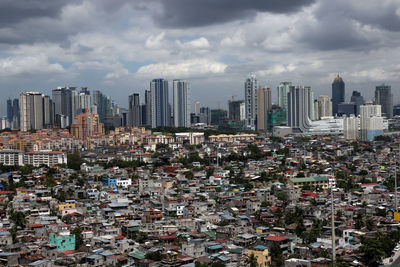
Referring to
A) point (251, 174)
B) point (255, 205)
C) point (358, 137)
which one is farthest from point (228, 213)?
point (358, 137)

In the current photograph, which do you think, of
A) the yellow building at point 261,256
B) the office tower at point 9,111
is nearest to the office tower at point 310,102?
the office tower at point 9,111

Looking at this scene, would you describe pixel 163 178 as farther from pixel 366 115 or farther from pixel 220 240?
pixel 366 115

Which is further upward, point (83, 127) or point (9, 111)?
point (9, 111)

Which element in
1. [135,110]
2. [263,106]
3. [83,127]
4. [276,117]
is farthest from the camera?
[263,106]

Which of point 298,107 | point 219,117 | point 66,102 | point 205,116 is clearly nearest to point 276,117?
point 298,107

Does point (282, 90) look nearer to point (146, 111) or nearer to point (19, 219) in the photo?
point (146, 111)
